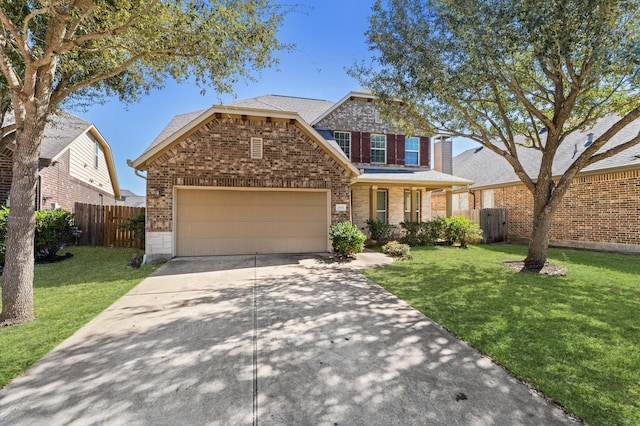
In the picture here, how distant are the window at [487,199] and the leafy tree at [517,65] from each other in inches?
284

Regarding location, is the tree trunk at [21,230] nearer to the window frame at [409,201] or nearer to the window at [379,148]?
the window at [379,148]

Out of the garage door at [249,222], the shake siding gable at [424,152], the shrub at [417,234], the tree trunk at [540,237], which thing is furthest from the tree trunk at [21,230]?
the shake siding gable at [424,152]

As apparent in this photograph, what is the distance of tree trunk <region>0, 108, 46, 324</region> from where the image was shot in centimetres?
412

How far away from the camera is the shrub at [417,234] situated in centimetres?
1289

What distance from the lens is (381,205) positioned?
562 inches

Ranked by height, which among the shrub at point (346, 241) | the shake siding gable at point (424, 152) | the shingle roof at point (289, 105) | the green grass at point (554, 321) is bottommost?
the green grass at point (554, 321)

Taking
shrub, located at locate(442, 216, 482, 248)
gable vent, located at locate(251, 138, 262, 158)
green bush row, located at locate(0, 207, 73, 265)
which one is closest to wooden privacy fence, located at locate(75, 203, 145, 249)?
green bush row, located at locate(0, 207, 73, 265)

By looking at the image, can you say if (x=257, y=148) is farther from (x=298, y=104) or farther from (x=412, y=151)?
(x=412, y=151)

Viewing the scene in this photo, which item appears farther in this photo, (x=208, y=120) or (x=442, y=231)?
(x=442, y=231)

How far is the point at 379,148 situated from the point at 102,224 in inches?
503

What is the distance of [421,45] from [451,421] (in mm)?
8355

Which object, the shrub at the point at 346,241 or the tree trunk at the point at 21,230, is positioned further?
the shrub at the point at 346,241

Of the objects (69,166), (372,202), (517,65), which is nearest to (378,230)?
(372,202)

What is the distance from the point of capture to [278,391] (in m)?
2.62
